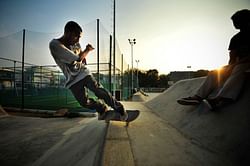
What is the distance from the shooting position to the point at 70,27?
7.48 ft

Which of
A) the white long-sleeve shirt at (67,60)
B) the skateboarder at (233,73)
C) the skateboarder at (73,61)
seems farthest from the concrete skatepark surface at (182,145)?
the white long-sleeve shirt at (67,60)

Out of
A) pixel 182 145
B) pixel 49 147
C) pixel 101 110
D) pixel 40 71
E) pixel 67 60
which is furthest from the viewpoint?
pixel 40 71

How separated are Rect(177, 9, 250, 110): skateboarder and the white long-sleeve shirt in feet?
6.04

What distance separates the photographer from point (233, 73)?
204 centimetres

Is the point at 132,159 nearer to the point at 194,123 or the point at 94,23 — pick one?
the point at 194,123

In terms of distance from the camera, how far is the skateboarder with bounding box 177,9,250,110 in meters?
1.92

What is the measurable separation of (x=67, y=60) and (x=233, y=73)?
2428 millimetres

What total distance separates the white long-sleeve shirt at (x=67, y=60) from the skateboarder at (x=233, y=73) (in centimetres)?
184

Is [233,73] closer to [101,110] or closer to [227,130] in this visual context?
[227,130]

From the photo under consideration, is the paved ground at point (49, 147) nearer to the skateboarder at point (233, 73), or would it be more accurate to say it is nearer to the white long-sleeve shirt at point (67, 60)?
the white long-sleeve shirt at point (67, 60)

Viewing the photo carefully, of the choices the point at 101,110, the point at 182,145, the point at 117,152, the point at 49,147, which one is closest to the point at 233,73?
the point at 182,145

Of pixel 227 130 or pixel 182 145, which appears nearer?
pixel 227 130

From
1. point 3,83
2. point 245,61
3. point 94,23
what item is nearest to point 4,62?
point 3,83

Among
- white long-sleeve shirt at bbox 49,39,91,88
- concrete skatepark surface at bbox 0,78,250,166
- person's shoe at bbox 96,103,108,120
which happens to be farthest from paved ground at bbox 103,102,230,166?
white long-sleeve shirt at bbox 49,39,91,88
